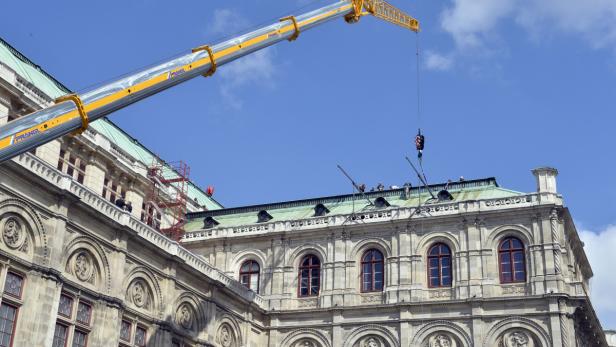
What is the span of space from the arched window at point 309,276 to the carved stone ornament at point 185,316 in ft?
32.2

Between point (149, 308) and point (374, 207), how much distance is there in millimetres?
18029

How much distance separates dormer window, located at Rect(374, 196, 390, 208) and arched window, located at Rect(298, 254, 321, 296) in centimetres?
528

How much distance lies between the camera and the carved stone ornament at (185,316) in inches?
1758

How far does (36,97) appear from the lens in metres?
45.6

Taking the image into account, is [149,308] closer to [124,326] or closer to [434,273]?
[124,326]

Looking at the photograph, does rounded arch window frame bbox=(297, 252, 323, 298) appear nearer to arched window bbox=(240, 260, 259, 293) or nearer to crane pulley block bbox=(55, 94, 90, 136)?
arched window bbox=(240, 260, 259, 293)

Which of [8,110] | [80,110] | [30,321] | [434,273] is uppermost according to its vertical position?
[8,110]

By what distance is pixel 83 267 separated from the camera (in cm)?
3819

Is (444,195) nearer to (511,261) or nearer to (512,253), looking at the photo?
(512,253)

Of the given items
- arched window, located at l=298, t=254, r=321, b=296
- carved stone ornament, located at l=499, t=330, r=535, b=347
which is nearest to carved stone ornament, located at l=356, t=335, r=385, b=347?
arched window, located at l=298, t=254, r=321, b=296

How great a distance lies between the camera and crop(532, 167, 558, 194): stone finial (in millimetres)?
49969

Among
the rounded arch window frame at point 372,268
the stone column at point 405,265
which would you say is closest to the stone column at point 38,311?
the rounded arch window frame at point 372,268

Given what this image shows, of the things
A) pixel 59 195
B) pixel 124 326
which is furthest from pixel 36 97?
pixel 124 326

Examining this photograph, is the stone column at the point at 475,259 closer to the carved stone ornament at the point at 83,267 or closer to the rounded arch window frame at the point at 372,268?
the rounded arch window frame at the point at 372,268
